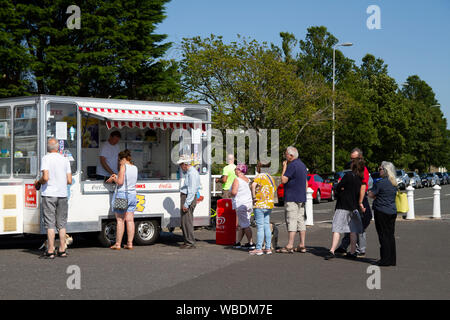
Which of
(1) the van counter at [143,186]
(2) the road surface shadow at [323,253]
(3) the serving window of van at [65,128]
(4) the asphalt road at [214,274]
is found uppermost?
(3) the serving window of van at [65,128]

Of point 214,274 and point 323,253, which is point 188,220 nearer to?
point 323,253

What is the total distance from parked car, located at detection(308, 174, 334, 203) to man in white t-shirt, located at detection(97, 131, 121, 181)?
16.9 m

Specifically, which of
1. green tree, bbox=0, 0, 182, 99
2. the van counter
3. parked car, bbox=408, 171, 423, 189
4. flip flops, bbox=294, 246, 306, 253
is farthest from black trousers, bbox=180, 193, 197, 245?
parked car, bbox=408, 171, 423, 189

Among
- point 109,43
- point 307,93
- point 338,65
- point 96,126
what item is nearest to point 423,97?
point 338,65

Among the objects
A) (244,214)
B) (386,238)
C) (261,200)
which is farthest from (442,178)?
(386,238)

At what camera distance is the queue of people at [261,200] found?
10398mm

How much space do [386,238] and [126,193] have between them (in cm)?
487

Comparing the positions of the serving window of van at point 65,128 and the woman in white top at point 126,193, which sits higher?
the serving window of van at point 65,128

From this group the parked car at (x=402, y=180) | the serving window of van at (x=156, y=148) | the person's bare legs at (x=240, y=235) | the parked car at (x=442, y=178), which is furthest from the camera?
the parked car at (x=442, y=178)

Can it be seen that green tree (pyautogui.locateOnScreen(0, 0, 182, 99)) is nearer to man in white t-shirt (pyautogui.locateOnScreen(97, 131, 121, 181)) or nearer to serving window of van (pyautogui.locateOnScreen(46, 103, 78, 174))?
man in white t-shirt (pyautogui.locateOnScreen(97, 131, 121, 181))

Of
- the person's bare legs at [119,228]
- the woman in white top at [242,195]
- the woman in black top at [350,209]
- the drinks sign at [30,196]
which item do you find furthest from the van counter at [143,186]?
the woman in black top at [350,209]

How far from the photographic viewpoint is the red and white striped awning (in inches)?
475

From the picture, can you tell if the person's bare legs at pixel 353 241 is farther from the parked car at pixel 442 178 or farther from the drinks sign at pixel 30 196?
the parked car at pixel 442 178

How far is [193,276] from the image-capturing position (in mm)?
9039
